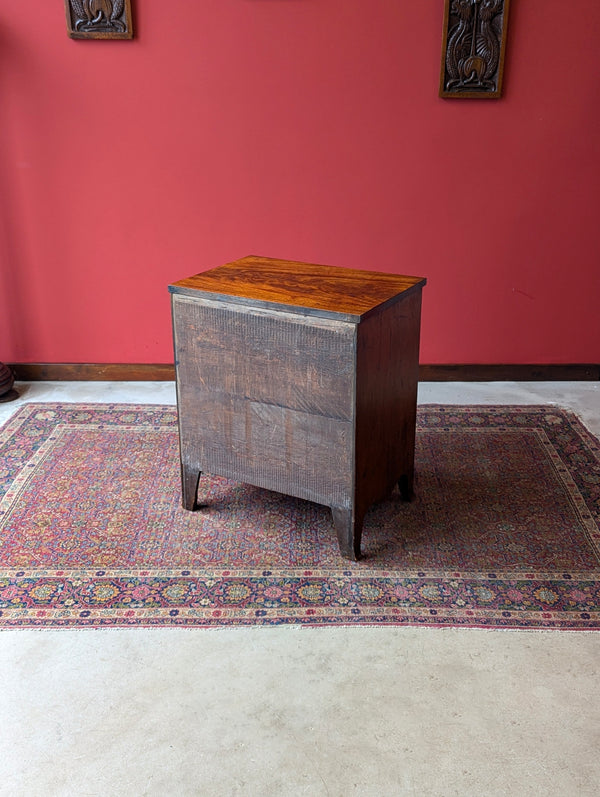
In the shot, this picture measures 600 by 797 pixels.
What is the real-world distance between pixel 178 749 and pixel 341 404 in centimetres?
100

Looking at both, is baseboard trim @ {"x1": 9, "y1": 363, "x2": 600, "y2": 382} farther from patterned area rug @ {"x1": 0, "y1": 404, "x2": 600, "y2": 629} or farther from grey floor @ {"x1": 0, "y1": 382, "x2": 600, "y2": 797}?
grey floor @ {"x1": 0, "y1": 382, "x2": 600, "y2": 797}

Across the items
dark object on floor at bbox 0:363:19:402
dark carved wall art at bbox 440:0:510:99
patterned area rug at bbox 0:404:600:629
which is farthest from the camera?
dark object on floor at bbox 0:363:19:402

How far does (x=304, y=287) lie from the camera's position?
253cm

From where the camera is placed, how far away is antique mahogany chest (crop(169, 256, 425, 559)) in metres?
2.38

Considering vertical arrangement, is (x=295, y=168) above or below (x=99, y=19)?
below

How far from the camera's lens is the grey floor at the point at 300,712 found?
5.86ft

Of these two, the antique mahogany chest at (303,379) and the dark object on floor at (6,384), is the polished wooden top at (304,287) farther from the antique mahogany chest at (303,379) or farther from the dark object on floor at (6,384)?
the dark object on floor at (6,384)

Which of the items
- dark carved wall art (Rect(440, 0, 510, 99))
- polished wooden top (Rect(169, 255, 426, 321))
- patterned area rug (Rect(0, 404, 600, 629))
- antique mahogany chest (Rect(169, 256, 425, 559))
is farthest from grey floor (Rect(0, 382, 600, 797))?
dark carved wall art (Rect(440, 0, 510, 99))

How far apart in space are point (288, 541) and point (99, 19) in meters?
2.27

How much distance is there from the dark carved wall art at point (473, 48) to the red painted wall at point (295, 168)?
0.18 ft

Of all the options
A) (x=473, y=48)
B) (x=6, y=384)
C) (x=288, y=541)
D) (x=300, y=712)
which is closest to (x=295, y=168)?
(x=473, y=48)

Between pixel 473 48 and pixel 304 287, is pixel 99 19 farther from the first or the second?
pixel 304 287

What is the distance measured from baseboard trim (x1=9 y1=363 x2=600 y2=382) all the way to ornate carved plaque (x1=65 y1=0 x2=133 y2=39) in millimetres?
1417

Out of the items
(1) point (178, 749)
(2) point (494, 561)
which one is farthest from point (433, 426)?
(1) point (178, 749)
